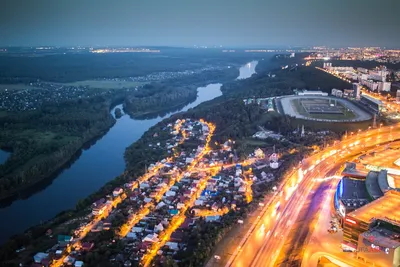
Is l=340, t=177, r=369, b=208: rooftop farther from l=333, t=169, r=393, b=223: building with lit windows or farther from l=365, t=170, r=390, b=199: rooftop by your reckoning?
l=365, t=170, r=390, b=199: rooftop

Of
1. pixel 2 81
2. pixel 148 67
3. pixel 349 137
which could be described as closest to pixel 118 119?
pixel 349 137

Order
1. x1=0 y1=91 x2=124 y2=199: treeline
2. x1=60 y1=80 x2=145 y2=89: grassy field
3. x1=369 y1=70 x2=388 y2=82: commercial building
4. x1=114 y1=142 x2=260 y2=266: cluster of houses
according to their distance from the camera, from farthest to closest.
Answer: x1=60 y1=80 x2=145 y2=89: grassy field < x1=369 y1=70 x2=388 y2=82: commercial building < x1=0 y1=91 x2=124 y2=199: treeline < x1=114 y1=142 x2=260 y2=266: cluster of houses

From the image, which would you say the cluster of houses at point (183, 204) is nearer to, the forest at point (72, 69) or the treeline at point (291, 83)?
the treeline at point (291, 83)

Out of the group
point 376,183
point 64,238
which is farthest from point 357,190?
point 64,238

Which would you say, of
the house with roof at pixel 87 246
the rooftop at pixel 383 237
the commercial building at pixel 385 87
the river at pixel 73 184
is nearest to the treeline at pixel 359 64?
the commercial building at pixel 385 87

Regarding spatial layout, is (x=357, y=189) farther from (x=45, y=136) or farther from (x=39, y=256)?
(x=45, y=136)

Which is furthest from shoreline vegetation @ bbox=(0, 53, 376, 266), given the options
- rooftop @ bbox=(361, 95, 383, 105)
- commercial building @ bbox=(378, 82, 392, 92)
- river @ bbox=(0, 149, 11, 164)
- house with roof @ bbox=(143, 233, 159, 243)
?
river @ bbox=(0, 149, 11, 164)

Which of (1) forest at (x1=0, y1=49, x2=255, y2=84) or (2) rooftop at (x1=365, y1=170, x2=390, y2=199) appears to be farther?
(1) forest at (x1=0, y1=49, x2=255, y2=84)
